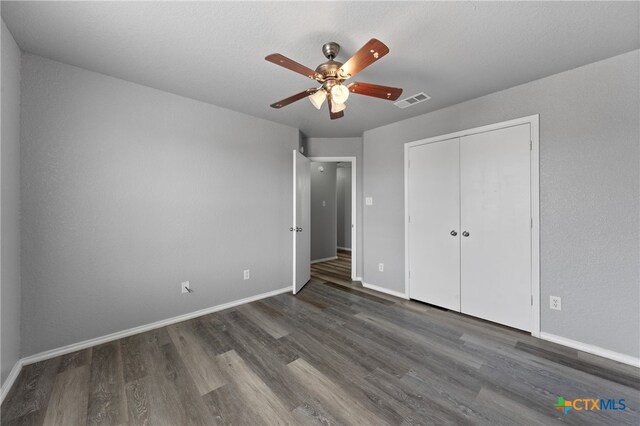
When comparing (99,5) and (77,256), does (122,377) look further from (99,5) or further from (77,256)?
(99,5)

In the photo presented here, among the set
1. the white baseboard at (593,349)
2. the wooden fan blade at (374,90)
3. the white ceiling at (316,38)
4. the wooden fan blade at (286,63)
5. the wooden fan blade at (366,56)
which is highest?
the white ceiling at (316,38)

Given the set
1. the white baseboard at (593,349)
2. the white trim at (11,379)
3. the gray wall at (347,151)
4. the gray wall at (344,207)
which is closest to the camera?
Result: the white trim at (11,379)

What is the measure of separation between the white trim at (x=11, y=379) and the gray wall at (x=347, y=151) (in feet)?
12.1

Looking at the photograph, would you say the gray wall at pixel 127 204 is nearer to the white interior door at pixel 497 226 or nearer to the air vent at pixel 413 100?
the air vent at pixel 413 100

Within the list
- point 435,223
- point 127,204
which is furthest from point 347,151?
point 127,204

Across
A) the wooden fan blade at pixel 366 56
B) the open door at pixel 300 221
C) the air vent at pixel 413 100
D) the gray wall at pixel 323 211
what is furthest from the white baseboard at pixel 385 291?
the wooden fan blade at pixel 366 56

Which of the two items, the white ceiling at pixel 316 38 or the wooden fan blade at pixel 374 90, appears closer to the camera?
the white ceiling at pixel 316 38

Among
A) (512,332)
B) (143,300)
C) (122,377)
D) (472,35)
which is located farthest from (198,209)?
(512,332)

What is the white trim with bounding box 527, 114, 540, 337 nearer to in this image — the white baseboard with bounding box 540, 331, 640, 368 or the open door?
the white baseboard with bounding box 540, 331, 640, 368

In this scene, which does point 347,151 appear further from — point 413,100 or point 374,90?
point 374,90

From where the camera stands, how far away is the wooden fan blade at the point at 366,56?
1342 millimetres

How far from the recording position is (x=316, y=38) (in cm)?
171

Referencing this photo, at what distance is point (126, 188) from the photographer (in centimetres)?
231

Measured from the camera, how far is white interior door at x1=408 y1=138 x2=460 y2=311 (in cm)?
285
